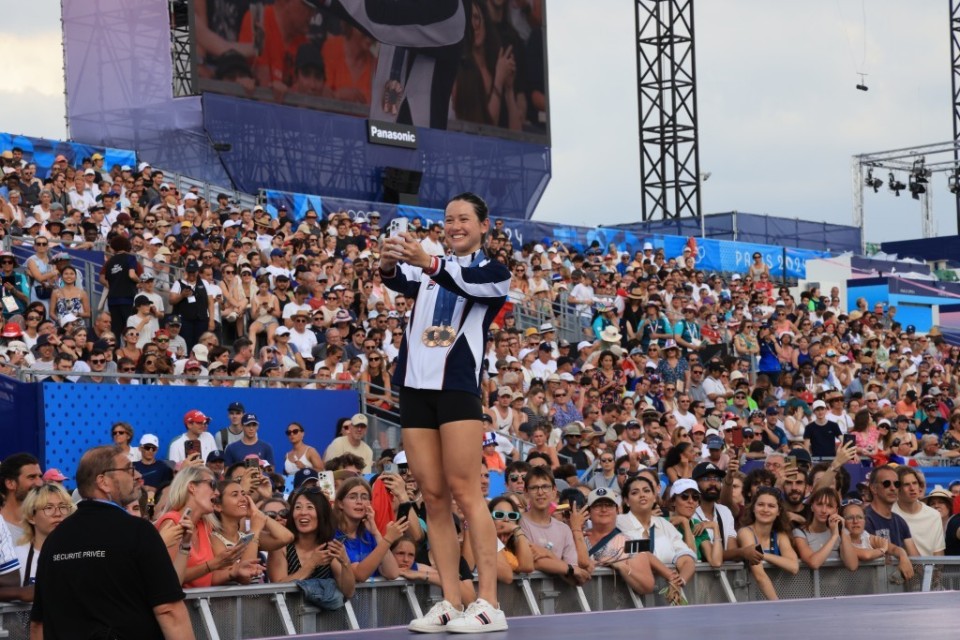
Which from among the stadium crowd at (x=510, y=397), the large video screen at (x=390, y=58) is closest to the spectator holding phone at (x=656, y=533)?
the stadium crowd at (x=510, y=397)

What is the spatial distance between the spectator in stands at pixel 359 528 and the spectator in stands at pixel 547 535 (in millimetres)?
846

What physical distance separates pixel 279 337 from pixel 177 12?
1167 cm

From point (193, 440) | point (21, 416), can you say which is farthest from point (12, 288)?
point (193, 440)

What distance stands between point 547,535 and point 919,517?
342 cm

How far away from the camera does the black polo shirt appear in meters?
5.36

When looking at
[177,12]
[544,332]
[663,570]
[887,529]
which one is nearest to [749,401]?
[544,332]

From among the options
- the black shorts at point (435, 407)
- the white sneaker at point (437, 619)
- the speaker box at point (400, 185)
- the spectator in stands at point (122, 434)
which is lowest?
the white sneaker at point (437, 619)

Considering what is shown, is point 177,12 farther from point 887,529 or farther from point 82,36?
point 887,529

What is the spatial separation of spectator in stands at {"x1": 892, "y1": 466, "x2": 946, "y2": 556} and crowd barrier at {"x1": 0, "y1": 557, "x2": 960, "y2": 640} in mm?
494

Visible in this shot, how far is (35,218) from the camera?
16.4 meters

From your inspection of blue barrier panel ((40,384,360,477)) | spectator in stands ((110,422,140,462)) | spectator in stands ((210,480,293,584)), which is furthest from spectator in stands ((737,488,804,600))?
blue barrier panel ((40,384,360,477))

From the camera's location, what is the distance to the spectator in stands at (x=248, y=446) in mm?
12539

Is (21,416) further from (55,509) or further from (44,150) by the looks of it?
(44,150)

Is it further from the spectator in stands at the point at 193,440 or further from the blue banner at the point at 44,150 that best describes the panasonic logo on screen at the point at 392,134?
the spectator in stands at the point at 193,440
